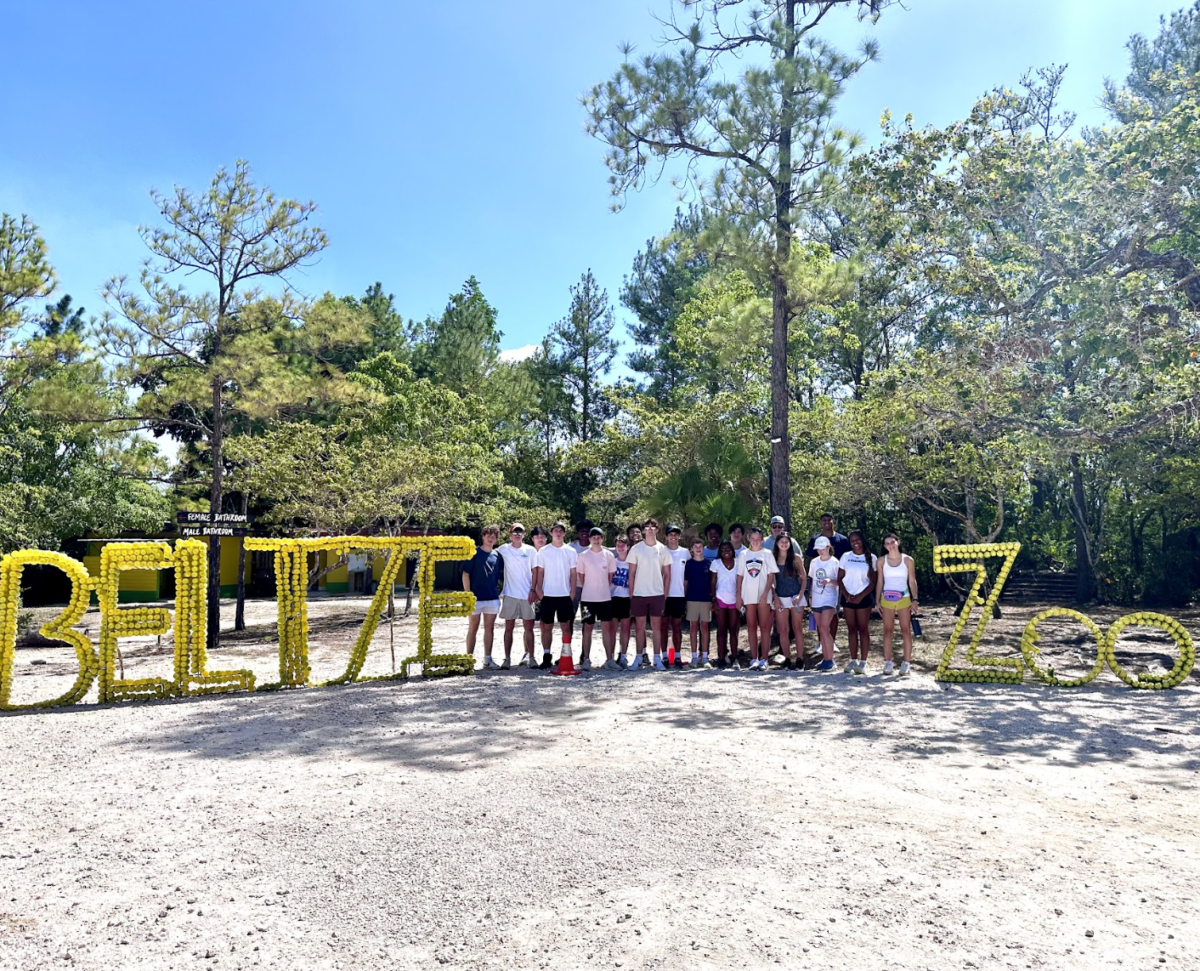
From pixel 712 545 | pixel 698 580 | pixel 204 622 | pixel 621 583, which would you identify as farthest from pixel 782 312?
pixel 204 622

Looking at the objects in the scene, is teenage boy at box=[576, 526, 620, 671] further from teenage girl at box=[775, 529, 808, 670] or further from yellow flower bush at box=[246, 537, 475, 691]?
teenage girl at box=[775, 529, 808, 670]

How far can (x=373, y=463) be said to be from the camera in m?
16.3

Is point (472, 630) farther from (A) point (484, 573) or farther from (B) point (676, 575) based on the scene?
(B) point (676, 575)

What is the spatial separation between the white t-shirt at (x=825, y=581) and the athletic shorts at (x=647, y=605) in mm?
1605

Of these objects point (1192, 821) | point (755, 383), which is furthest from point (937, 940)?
point (755, 383)

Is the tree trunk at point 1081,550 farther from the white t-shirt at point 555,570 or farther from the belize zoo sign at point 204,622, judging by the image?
the white t-shirt at point 555,570

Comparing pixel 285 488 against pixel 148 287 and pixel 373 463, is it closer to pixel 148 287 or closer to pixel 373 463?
pixel 373 463

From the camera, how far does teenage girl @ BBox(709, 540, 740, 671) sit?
30.7ft

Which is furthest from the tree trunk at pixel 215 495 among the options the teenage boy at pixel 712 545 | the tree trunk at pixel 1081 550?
the tree trunk at pixel 1081 550

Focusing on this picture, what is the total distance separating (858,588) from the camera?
30.1 feet

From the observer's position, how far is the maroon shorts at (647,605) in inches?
368

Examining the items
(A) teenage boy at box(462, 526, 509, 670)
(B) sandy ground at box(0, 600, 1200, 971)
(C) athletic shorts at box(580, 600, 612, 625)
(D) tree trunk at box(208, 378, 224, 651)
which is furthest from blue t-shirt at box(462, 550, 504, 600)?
(D) tree trunk at box(208, 378, 224, 651)

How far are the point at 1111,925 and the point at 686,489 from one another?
1338 cm

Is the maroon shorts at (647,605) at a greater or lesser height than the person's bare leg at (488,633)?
greater
